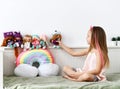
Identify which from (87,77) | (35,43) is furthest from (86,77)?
(35,43)

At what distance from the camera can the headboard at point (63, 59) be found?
8.48ft

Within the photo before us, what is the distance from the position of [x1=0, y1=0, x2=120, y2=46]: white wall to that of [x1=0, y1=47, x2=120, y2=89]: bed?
140 millimetres

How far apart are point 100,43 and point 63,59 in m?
0.43

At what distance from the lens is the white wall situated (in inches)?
103

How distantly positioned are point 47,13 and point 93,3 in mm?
428

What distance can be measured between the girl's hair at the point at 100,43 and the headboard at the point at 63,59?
30cm

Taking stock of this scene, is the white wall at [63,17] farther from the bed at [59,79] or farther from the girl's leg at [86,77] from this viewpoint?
the girl's leg at [86,77]

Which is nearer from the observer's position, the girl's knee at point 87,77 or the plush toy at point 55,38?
the girl's knee at point 87,77

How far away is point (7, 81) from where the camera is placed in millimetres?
2264

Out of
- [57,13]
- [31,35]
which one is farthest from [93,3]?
[31,35]

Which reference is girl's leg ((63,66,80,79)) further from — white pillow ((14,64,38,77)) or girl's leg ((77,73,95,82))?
white pillow ((14,64,38,77))

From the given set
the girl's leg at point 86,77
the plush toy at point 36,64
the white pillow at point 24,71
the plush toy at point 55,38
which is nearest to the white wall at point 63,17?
the plush toy at point 55,38

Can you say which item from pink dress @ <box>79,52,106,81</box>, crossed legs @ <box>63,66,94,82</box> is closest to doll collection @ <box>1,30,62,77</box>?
crossed legs @ <box>63,66,94,82</box>

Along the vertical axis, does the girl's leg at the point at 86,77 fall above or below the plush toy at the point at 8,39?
below
